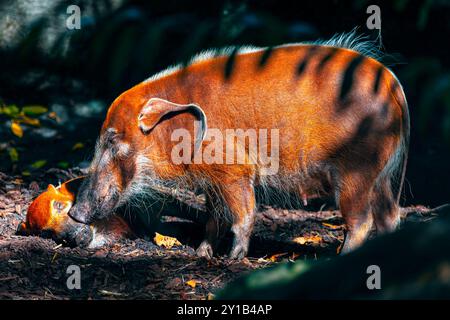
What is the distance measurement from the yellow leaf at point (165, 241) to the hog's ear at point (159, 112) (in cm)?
79

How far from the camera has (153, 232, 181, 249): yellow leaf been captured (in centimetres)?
541

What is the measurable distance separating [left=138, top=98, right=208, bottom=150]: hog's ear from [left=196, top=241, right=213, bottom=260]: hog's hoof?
76cm

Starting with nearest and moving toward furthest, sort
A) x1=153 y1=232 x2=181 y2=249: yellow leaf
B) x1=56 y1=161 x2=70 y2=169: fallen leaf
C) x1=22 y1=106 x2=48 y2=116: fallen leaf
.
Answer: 1. x1=153 y1=232 x2=181 y2=249: yellow leaf
2. x1=56 y1=161 x2=70 y2=169: fallen leaf
3. x1=22 y1=106 x2=48 y2=116: fallen leaf

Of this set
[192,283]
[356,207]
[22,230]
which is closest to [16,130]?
[22,230]

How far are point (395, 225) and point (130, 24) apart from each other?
378 cm

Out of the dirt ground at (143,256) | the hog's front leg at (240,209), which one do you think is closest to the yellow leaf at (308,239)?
the dirt ground at (143,256)

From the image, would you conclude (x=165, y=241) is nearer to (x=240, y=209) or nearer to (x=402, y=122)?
(x=240, y=209)

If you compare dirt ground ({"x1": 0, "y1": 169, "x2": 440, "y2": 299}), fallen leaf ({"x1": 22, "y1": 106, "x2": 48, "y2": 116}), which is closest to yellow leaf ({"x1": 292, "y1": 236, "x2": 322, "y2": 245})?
dirt ground ({"x1": 0, "y1": 169, "x2": 440, "y2": 299})

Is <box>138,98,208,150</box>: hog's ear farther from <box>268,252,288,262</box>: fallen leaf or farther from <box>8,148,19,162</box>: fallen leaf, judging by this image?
<box>8,148,19,162</box>: fallen leaf

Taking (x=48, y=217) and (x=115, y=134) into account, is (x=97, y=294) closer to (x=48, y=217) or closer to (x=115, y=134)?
(x=48, y=217)

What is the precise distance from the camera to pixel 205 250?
5344mm

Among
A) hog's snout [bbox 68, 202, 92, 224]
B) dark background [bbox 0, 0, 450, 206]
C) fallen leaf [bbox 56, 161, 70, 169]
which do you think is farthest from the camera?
fallen leaf [bbox 56, 161, 70, 169]

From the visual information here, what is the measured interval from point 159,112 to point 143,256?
3.52ft

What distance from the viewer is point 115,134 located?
537 cm
